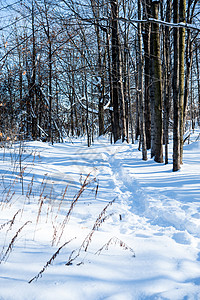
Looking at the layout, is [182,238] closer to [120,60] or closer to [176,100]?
[176,100]

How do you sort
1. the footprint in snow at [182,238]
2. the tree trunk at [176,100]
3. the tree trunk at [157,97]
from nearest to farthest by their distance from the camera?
the footprint in snow at [182,238]
the tree trunk at [176,100]
the tree trunk at [157,97]

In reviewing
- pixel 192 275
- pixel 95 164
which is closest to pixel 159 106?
pixel 95 164

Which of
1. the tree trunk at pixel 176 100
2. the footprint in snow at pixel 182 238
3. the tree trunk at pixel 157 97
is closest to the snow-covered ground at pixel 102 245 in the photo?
the footprint in snow at pixel 182 238

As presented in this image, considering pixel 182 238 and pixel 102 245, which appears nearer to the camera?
pixel 102 245

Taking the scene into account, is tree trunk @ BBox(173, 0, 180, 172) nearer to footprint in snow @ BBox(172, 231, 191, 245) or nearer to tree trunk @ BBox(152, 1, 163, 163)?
tree trunk @ BBox(152, 1, 163, 163)

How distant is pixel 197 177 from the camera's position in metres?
4.67

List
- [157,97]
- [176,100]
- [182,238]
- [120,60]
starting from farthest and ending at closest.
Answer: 1. [120,60]
2. [157,97]
3. [176,100]
4. [182,238]

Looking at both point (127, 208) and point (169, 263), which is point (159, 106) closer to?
point (127, 208)

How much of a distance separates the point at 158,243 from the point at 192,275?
0.56m

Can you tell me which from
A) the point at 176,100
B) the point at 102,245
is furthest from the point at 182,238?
the point at 176,100

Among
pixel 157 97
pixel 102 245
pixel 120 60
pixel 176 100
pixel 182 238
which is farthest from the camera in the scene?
pixel 120 60

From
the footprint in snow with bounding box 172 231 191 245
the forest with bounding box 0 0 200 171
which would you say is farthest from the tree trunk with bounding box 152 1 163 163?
the footprint in snow with bounding box 172 231 191 245

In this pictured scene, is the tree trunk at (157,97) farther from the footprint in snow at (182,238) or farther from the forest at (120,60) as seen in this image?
the footprint in snow at (182,238)

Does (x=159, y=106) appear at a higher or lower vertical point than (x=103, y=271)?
higher
